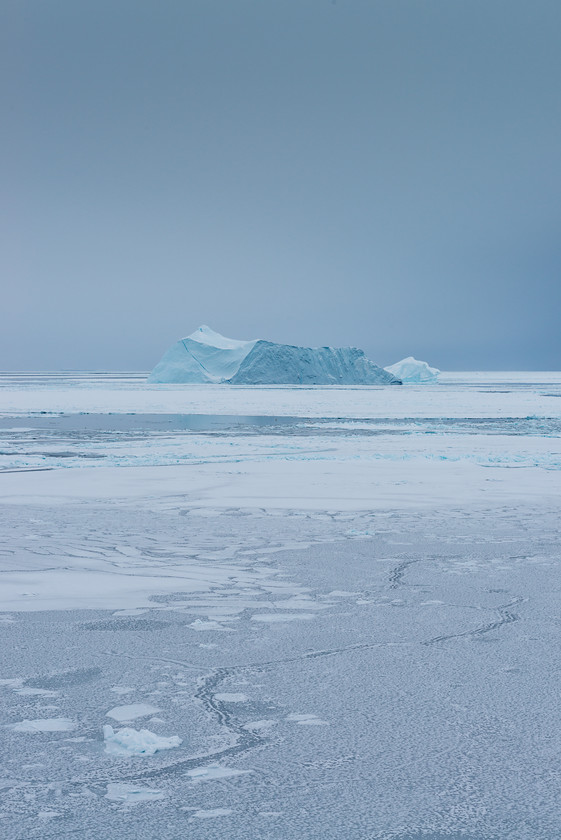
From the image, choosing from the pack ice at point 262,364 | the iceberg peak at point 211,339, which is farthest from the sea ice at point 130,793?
the iceberg peak at point 211,339

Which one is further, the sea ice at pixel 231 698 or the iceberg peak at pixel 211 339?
the iceberg peak at pixel 211 339

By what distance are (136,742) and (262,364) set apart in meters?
63.0

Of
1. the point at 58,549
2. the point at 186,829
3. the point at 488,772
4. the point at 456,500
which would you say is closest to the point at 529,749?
the point at 488,772

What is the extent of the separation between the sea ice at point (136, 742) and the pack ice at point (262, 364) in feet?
202

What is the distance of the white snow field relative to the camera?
7.09ft

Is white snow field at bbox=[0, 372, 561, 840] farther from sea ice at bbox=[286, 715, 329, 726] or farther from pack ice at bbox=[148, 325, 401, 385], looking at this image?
pack ice at bbox=[148, 325, 401, 385]

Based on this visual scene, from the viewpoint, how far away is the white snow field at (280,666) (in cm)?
216

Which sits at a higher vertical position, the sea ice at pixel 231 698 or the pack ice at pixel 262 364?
the pack ice at pixel 262 364

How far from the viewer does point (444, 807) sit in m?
2.15

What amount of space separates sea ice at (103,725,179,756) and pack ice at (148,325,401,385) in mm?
61715

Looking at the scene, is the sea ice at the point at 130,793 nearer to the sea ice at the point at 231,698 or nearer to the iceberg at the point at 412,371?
the sea ice at the point at 231,698

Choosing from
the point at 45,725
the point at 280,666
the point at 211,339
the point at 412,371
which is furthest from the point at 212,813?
the point at 412,371

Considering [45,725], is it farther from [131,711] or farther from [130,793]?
[130,793]

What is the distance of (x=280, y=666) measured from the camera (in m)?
3.28
